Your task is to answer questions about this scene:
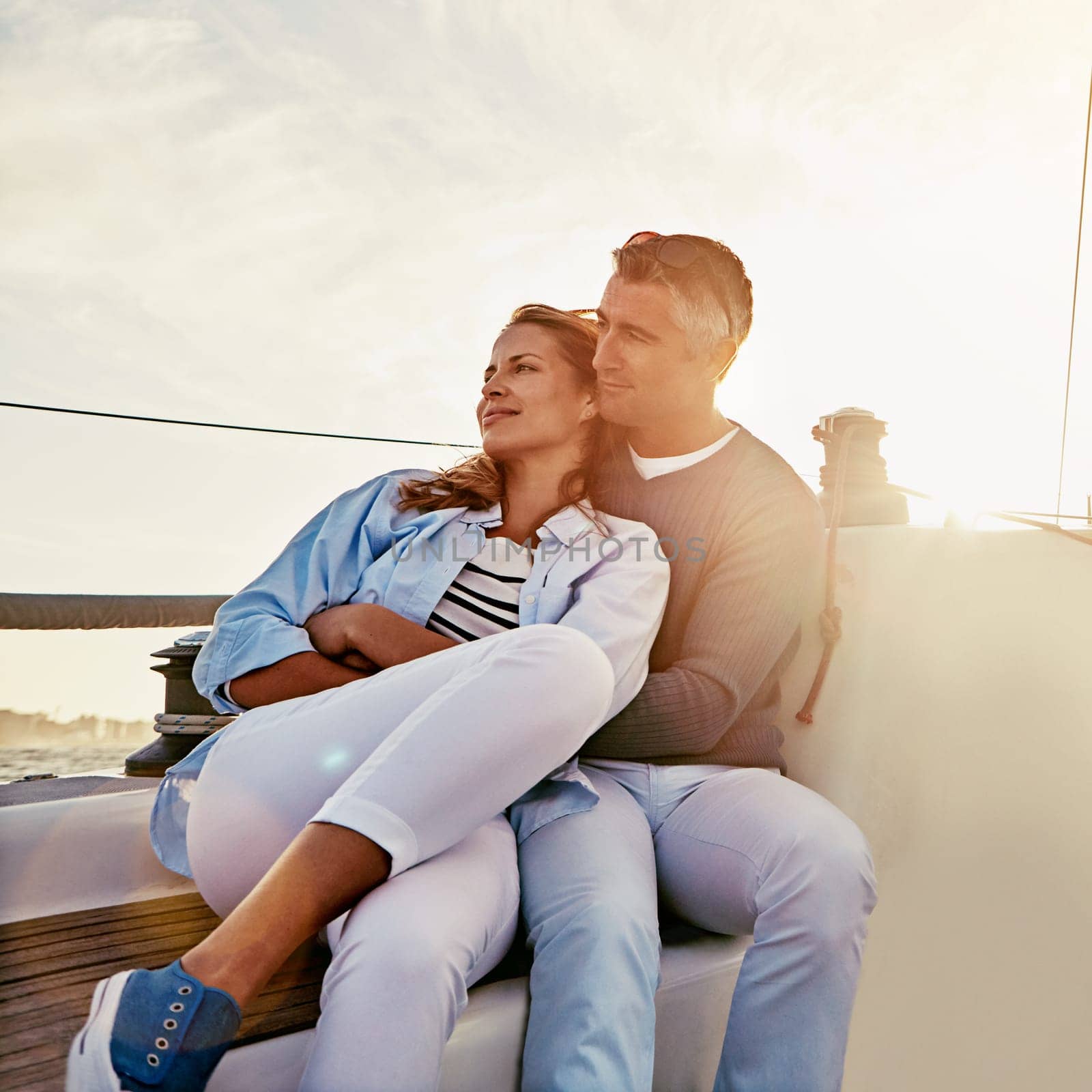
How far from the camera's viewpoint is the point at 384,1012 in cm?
75

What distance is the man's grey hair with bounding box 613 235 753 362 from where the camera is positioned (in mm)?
1606

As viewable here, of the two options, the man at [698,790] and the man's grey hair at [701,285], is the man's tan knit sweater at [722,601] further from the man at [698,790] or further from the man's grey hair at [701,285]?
the man's grey hair at [701,285]

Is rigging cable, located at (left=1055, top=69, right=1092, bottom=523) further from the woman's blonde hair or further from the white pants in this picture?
the white pants

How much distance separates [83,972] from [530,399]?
3.45 feet

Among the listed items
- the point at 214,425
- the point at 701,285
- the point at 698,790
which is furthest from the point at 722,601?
the point at 214,425

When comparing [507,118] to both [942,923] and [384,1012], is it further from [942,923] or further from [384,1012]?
[384,1012]

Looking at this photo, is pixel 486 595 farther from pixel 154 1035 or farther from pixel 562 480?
pixel 154 1035

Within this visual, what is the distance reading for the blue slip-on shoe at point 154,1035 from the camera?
2.21ft

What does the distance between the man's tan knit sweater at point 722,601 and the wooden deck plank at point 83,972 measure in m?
0.51

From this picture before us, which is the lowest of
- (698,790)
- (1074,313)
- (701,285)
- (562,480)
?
(698,790)

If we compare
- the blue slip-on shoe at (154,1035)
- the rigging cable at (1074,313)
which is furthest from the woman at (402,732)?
the rigging cable at (1074,313)

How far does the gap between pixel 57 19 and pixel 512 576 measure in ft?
9.46

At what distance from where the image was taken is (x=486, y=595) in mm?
1397

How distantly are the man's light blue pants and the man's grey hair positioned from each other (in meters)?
0.80
